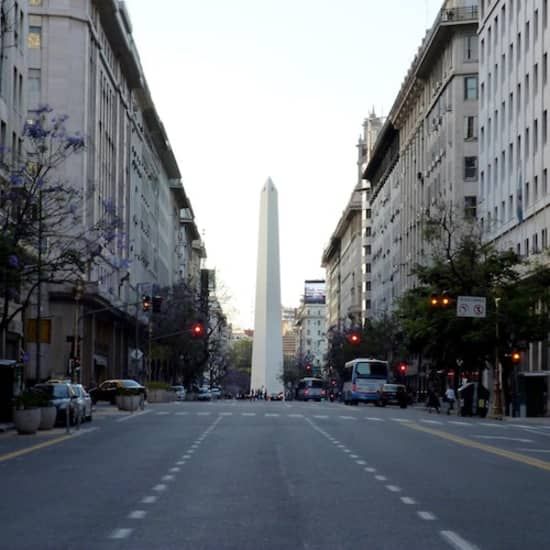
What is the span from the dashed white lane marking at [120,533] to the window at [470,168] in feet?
285

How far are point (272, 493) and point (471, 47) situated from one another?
279 feet

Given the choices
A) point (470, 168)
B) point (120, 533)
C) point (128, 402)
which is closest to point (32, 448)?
point (120, 533)

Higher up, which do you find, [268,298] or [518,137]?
[518,137]

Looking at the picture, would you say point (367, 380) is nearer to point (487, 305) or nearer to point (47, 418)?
point (487, 305)

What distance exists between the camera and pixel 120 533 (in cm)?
1423

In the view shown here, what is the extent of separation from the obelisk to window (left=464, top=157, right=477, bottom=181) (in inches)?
1508

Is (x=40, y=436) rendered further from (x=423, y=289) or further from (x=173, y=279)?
(x=173, y=279)

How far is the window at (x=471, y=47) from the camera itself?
10088 centimetres

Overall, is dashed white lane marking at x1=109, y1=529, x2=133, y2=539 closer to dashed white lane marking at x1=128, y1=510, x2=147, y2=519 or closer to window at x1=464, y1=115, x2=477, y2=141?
dashed white lane marking at x1=128, y1=510, x2=147, y2=519

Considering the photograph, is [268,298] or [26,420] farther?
[268,298]

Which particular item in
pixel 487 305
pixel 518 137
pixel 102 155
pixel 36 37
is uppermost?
pixel 36 37

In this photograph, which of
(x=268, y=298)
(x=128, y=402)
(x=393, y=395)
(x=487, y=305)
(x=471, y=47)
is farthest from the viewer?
(x=268, y=298)

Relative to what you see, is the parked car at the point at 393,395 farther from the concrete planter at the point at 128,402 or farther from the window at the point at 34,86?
the window at the point at 34,86

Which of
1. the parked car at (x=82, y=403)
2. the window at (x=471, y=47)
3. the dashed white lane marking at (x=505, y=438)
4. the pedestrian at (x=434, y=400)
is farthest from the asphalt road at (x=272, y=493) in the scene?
the window at (x=471, y=47)
